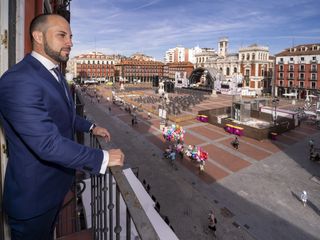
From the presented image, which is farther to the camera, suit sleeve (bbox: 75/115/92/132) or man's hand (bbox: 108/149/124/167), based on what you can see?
suit sleeve (bbox: 75/115/92/132)

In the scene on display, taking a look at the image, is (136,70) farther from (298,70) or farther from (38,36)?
(38,36)

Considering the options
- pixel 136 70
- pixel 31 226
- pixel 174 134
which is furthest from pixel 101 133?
pixel 136 70

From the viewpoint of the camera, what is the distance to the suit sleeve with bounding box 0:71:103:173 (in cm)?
159

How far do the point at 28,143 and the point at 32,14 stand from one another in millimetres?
1861

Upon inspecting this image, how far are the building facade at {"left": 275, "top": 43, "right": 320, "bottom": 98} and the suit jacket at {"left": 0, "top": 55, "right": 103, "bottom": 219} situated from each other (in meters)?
58.8

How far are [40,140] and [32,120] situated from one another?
15 centimetres

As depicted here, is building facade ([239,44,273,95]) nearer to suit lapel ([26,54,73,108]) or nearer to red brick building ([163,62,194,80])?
red brick building ([163,62,194,80])

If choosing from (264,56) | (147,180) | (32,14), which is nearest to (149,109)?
(147,180)

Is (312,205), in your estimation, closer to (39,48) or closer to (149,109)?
(39,48)

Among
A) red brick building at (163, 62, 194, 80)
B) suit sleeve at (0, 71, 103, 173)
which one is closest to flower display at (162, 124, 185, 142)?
suit sleeve at (0, 71, 103, 173)

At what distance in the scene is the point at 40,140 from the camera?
5.24 ft

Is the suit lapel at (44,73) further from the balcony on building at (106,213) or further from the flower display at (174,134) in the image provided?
the flower display at (174,134)

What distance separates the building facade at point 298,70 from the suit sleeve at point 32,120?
193 feet

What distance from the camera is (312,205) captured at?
40.2ft
